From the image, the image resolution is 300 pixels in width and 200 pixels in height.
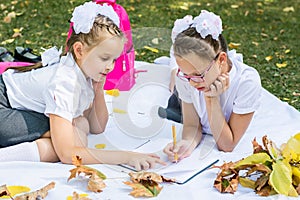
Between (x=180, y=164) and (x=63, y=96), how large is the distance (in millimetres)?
599

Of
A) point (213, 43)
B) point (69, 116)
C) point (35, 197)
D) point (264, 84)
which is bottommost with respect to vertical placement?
point (264, 84)

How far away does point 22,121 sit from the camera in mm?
2834

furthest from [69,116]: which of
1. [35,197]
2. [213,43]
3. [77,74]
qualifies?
[213,43]

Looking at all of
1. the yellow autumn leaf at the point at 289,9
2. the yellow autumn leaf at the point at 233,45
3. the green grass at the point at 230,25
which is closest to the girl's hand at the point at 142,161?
the green grass at the point at 230,25

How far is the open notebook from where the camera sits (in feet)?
8.70

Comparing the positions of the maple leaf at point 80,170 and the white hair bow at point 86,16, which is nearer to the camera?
the maple leaf at point 80,170

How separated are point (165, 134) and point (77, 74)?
545mm

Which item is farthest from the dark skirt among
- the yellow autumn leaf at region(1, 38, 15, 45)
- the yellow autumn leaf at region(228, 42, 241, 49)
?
the yellow autumn leaf at region(228, 42, 241, 49)

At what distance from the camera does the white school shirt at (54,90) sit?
272 centimetres

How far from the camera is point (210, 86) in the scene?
272 cm

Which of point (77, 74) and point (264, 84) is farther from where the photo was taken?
point (264, 84)

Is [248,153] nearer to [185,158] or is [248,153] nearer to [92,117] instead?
[185,158]

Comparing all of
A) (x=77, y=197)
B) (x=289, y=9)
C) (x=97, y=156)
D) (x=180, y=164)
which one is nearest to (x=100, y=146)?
(x=97, y=156)

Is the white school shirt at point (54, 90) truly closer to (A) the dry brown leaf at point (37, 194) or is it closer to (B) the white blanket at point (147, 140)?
(B) the white blanket at point (147, 140)
